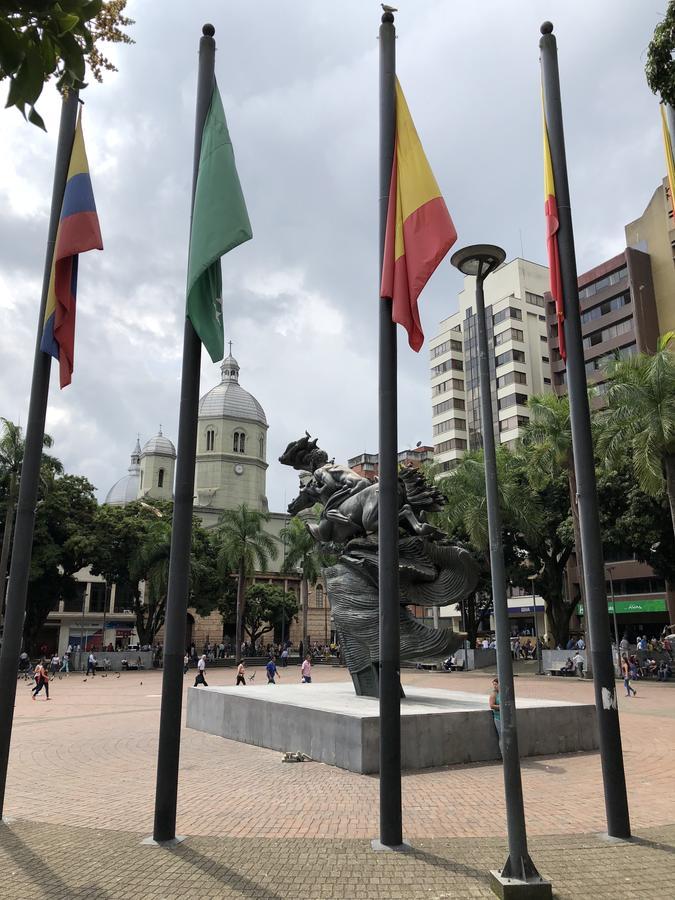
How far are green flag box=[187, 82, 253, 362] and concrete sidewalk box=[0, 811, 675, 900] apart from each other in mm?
5139

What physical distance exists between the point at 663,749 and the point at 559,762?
2547 millimetres

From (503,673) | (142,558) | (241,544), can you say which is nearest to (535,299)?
(241,544)

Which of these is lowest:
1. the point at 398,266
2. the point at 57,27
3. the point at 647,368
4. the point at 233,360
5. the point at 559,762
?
the point at 559,762

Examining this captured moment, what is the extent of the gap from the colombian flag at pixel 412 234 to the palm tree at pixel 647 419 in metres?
21.8

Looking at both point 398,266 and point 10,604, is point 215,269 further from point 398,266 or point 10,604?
point 10,604

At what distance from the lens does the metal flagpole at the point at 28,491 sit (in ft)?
27.2

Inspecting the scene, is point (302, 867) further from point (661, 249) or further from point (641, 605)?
point (661, 249)

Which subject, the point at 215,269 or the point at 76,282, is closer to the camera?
the point at 215,269

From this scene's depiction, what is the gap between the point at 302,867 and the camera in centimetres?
646

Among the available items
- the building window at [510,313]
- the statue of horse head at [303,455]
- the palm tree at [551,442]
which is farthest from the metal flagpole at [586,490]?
the building window at [510,313]

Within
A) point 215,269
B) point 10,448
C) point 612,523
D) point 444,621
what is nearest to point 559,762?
point 215,269

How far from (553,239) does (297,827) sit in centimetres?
764

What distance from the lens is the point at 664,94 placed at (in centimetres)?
853

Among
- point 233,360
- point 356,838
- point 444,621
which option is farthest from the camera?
point 233,360
